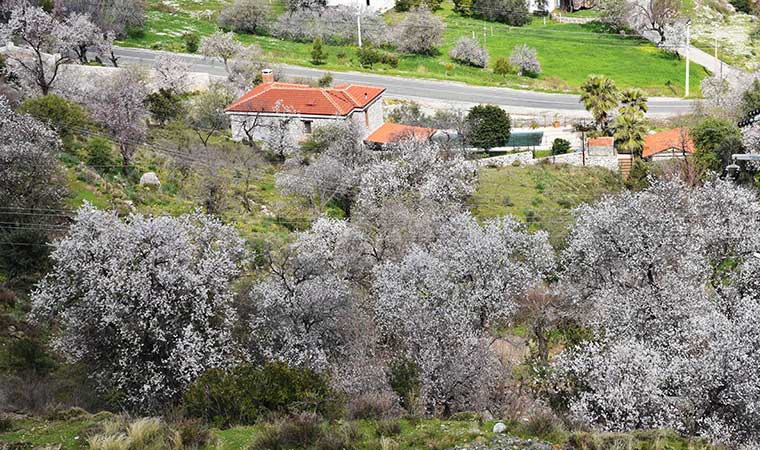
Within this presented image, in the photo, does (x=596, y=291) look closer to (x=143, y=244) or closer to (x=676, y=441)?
(x=676, y=441)

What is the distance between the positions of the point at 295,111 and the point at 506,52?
39552mm

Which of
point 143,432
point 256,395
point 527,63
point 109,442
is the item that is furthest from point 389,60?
point 109,442

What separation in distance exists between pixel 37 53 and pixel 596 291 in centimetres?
4329

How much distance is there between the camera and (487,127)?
6284 cm

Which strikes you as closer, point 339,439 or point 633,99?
point 339,439

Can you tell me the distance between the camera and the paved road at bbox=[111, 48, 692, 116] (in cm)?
7631

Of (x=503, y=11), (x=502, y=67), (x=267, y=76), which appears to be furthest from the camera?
(x=503, y=11)

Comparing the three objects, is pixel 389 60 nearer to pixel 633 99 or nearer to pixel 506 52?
pixel 506 52

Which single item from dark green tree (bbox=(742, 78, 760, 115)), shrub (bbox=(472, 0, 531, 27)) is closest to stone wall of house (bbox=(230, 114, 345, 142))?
dark green tree (bbox=(742, 78, 760, 115))

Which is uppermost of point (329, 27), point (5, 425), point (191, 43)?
point (329, 27)

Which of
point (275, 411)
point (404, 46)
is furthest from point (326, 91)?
point (275, 411)

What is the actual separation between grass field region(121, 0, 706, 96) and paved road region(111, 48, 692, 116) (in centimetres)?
226

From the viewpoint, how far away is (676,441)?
19.1 m

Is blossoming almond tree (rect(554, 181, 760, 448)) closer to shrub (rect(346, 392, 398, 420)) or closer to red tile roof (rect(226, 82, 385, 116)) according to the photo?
shrub (rect(346, 392, 398, 420))
